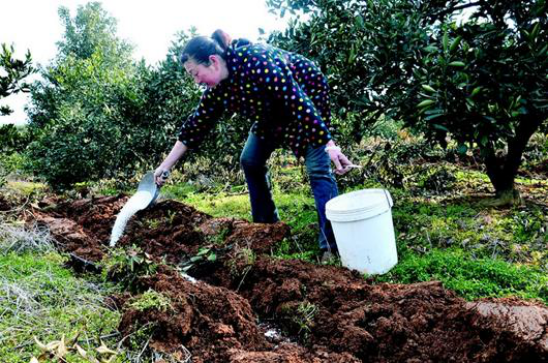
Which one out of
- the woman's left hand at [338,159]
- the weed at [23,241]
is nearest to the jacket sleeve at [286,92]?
the woman's left hand at [338,159]

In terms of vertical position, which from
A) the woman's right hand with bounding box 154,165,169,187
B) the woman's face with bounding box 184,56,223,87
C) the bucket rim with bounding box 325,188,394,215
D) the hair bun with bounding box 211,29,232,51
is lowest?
the bucket rim with bounding box 325,188,394,215

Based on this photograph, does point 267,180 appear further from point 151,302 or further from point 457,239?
point 151,302

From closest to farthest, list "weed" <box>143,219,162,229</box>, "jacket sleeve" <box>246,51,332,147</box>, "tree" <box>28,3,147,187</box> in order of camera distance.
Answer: "jacket sleeve" <box>246,51,332,147</box> → "weed" <box>143,219,162,229</box> → "tree" <box>28,3,147,187</box>

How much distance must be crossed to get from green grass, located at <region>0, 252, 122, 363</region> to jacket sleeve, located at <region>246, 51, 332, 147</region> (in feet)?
5.42

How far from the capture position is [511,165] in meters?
4.43

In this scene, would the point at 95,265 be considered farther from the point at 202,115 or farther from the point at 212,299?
the point at 202,115

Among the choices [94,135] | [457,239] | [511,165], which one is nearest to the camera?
[457,239]

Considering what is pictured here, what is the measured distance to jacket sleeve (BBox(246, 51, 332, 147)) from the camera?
320 cm

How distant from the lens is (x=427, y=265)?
3.10m

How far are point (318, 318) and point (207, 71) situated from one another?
1.80 m

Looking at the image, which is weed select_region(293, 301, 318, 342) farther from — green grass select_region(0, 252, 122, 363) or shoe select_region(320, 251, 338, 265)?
green grass select_region(0, 252, 122, 363)

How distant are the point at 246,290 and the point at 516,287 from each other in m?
1.61

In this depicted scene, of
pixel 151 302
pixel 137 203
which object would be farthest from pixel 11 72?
pixel 151 302

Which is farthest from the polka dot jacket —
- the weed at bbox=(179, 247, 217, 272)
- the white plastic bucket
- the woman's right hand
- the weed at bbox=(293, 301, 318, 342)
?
the weed at bbox=(293, 301, 318, 342)
